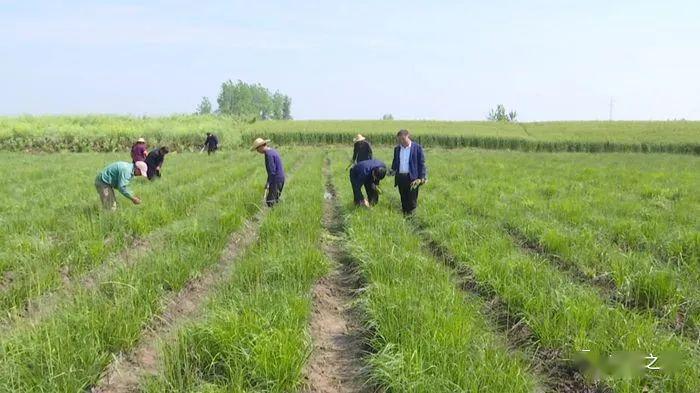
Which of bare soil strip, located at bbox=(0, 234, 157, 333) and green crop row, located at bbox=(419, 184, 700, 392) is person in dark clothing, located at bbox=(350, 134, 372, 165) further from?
bare soil strip, located at bbox=(0, 234, 157, 333)

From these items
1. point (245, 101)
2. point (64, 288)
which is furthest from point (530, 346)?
point (245, 101)

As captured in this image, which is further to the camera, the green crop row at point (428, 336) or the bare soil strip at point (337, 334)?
the bare soil strip at point (337, 334)

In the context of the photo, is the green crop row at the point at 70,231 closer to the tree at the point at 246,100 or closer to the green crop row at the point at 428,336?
the green crop row at the point at 428,336

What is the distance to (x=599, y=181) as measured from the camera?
13547 mm

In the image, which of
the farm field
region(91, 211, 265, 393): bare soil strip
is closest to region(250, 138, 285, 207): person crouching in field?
the farm field

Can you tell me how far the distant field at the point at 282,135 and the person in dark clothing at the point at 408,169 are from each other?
28.8 meters

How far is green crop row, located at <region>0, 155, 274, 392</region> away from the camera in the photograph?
300 centimetres

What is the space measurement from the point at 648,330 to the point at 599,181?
1107cm

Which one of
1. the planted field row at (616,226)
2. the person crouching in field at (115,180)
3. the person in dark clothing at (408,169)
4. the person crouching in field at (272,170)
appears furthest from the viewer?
the person crouching in field at (272,170)

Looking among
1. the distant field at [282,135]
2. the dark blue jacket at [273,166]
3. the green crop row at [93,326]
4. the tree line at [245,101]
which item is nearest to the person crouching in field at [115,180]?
the dark blue jacket at [273,166]

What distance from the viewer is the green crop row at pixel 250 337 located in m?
3.10

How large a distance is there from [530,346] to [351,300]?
1.87 meters

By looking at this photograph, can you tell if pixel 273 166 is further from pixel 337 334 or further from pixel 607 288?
pixel 607 288

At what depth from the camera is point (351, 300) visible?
5.02 metres
